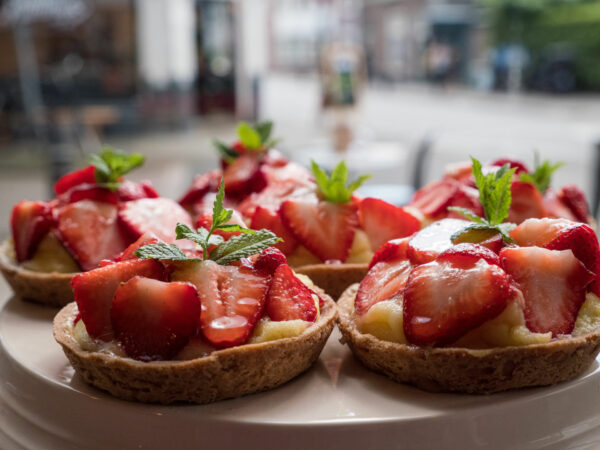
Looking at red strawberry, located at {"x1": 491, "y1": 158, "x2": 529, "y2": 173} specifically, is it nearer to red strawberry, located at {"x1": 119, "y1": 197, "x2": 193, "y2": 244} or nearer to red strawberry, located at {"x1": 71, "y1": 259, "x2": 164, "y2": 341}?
red strawberry, located at {"x1": 119, "y1": 197, "x2": 193, "y2": 244}

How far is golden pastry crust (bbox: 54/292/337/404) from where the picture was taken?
3.44 feet

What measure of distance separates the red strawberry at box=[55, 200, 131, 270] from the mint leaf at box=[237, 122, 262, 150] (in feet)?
1.76

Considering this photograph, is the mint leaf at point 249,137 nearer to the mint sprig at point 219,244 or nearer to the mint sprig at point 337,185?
the mint sprig at point 337,185

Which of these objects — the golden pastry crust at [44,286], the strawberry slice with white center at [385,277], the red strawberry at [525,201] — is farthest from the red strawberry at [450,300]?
the golden pastry crust at [44,286]

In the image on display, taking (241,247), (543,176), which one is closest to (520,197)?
(543,176)

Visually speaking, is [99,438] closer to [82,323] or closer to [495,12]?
[82,323]

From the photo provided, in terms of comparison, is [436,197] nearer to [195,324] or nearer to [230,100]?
[195,324]

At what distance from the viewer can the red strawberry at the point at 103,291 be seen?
3.74 feet

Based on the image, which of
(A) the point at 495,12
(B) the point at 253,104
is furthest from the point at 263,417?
(A) the point at 495,12

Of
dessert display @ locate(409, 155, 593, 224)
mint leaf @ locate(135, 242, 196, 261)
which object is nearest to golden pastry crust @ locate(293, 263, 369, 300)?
dessert display @ locate(409, 155, 593, 224)

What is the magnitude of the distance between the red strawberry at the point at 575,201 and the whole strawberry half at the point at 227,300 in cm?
103

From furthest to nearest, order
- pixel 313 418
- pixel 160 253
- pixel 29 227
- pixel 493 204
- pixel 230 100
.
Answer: pixel 230 100 → pixel 29 227 → pixel 493 204 → pixel 160 253 → pixel 313 418

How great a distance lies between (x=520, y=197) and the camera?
166 centimetres

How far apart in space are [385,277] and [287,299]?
8.4 inches
